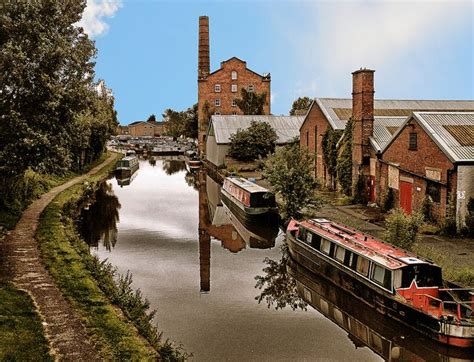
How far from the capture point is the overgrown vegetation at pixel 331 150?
3080 centimetres

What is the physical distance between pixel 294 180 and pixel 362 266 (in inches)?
338

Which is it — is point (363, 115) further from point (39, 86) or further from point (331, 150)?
point (39, 86)

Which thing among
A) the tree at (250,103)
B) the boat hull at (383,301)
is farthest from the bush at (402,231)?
the tree at (250,103)

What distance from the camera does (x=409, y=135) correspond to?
22203 mm

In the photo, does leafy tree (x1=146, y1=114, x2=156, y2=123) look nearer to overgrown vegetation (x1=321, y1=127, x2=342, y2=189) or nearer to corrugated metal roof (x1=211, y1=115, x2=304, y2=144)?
corrugated metal roof (x1=211, y1=115, x2=304, y2=144)

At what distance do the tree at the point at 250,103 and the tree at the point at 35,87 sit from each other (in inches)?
1886

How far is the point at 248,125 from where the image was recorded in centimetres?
5162

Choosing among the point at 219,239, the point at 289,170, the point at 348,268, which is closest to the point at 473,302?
the point at 348,268

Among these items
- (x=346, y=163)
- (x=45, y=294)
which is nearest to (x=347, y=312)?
(x=45, y=294)

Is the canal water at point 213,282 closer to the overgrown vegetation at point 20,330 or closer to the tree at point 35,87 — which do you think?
the overgrown vegetation at point 20,330

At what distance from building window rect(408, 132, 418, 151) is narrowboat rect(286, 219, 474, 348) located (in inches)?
278

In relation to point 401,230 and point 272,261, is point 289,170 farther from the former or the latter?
point 401,230

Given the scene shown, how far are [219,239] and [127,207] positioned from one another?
10328mm

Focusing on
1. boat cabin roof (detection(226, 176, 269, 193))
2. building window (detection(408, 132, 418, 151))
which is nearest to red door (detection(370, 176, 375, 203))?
building window (detection(408, 132, 418, 151))
